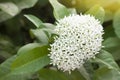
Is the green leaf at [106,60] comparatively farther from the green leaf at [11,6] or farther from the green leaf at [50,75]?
the green leaf at [11,6]

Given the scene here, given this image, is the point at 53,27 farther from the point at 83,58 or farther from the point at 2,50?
the point at 2,50

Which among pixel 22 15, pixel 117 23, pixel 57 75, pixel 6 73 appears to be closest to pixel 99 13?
pixel 117 23

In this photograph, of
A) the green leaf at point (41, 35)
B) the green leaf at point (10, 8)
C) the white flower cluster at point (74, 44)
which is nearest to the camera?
the white flower cluster at point (74, 44)

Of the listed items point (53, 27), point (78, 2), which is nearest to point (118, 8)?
point (78, 2)

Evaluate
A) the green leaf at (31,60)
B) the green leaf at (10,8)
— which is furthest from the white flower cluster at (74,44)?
the green leaf at (10,8)

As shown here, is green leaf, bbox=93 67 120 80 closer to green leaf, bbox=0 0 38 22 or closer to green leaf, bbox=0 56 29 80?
green leaf, bbox=0 56 29 80

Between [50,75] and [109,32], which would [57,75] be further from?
[109,32]
